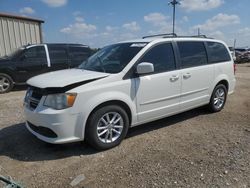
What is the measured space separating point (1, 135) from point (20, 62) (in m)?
5.38

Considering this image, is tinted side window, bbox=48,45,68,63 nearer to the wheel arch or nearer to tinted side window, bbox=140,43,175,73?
tinted side window, bbox=140,43,175,73

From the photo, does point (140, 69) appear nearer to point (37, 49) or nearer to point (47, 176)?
point (47, 176)

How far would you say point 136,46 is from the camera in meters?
4.66

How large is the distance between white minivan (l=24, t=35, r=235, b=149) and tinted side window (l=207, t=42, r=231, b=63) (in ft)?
0.08

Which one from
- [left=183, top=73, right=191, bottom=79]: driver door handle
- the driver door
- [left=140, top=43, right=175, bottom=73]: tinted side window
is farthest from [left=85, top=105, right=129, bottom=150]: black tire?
[left=183, top=73, right=191, bottom=79]: driver door handle

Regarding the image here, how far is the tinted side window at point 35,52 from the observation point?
9.73 m

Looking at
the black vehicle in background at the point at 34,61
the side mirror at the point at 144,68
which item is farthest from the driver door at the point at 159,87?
the black vehicle in background at the point at 34,61

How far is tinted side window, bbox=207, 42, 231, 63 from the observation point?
5.75 meters

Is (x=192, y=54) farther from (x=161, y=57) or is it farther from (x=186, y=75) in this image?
(x=161, y=57)

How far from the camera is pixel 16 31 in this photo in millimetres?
13773

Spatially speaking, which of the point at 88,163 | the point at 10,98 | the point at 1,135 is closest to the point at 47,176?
the point at 88,163

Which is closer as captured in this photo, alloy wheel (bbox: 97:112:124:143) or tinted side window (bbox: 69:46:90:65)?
alloy wheel (bbox: 97:112:124:143)

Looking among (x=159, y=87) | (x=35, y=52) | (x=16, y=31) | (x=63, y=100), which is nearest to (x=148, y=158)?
(x=159, y=87)

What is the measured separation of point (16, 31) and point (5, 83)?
18.0ft
